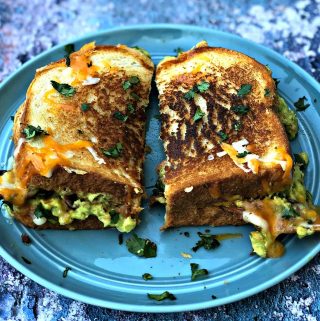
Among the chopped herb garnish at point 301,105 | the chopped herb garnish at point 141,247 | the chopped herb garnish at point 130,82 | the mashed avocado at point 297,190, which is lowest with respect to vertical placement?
the chopped herb garnish at point 141,247

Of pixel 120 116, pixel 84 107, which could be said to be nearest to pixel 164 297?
pixel 120 116

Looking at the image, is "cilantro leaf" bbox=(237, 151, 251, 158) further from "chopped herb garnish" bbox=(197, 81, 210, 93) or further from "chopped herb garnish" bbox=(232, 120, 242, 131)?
"chopped herb garnish" bbox=(197, 81, 210, 93)

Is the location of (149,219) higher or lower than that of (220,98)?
lower

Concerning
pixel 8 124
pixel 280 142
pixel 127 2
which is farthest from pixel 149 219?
pixel 127 2

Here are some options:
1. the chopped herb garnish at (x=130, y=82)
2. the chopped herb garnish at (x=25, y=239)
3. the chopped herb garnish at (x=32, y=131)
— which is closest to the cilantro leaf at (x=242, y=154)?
the chopped herb garnish at (x=130, y=82)

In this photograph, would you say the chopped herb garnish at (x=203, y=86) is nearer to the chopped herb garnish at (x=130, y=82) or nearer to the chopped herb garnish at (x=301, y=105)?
the chopped herb garnish at (x=130, y=82)

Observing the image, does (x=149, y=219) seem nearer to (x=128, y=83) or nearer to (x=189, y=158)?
(x=189, y=158)
